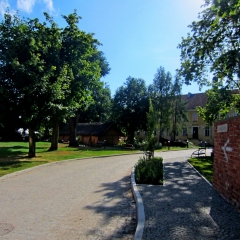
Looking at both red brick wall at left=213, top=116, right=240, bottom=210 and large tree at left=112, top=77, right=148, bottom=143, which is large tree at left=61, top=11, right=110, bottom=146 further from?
large tree at left=112, top=77, right=148, bottom=143

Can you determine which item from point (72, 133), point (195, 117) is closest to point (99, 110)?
point (195, 117)

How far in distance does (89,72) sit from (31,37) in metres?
6.18

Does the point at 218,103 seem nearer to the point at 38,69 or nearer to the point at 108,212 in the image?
the point at 38,69

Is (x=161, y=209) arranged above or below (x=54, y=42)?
below

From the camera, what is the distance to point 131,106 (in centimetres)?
4544

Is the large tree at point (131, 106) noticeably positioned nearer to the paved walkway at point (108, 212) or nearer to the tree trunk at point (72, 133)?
the tree trunk at point (72, 133)

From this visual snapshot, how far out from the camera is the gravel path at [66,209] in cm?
495

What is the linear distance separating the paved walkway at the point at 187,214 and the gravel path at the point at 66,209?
1.66 ft

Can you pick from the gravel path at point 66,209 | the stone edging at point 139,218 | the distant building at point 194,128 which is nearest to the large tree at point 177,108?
the distant building at point 194,128

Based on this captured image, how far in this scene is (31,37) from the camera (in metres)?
16.8

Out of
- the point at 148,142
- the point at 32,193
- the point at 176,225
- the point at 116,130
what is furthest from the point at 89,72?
the point at 116,130

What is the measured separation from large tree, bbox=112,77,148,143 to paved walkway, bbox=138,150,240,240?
1416 inches

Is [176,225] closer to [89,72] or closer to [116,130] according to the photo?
[89,72]

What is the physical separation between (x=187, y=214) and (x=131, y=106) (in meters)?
40.0
